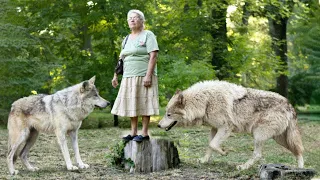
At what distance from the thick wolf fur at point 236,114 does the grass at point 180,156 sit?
56cm

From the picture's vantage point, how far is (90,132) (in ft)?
59.5

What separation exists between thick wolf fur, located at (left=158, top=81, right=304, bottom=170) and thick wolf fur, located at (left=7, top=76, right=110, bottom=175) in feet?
4.65

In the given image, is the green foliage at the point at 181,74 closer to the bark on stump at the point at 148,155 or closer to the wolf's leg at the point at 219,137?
the wolf's leg at the point at 219,137

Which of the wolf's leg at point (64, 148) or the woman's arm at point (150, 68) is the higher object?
the woman's arm at point (150, 68)

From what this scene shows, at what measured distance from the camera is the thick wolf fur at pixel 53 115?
9.03 metres

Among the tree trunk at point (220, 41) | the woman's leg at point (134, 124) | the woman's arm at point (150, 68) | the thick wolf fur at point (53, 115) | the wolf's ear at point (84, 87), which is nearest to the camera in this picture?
the woman's arm at point (150, 68)

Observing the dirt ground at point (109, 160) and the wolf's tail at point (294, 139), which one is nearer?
the dirt ground at point (109, 160)

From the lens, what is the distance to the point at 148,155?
28.4 feet

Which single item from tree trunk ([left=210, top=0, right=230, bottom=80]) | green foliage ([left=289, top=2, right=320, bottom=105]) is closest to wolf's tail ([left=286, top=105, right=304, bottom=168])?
tree trunk ([left=210, top=0, right=230, bottom=80])

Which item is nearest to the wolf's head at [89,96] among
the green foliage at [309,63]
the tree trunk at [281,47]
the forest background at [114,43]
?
the forest background at [114,43]

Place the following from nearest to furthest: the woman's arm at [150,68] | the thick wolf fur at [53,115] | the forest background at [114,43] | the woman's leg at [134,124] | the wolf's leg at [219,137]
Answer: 1. the woman's arm at [150,68]
2. the woman's leg at [134,124]
3. the wolf's leg at [219,137]
4. the thick wolf fur at [53,115]
5. the forest background at [114,43]

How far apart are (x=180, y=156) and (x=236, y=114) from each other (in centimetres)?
227

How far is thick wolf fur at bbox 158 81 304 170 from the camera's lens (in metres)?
8.83

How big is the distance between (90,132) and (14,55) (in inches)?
146
